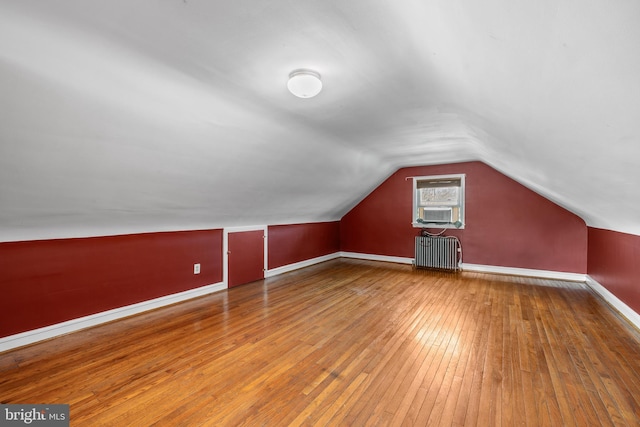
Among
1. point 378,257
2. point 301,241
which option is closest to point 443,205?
point 378,257

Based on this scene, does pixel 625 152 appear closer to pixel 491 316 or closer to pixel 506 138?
pixel 506 138

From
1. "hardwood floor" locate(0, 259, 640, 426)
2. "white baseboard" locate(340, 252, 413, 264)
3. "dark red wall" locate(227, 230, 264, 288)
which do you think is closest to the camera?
"hardwood floor" locate(0, 259, 640, 426)

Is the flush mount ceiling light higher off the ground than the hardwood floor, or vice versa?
the flush mount ceiling light

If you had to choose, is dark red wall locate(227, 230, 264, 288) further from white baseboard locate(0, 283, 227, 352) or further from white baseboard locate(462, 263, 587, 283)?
white baseboard locate(462, 263, 587, 283)

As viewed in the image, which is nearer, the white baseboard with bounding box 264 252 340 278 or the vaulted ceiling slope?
the vaulted ceiling slope

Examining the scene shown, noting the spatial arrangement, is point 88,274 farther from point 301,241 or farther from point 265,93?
point 301,241

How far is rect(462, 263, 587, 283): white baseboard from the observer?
4.71 m

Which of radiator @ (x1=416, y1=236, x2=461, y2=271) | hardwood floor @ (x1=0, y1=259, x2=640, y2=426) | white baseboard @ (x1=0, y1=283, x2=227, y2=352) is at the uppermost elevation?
radiator @ (x1=416, y1=236, x2=461, y2=271)

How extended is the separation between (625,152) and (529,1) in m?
1.13

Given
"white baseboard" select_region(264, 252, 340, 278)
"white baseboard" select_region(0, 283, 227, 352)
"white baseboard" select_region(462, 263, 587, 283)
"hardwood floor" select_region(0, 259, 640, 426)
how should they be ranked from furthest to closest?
"white baseboard" select_region(264, 252, 340, 278), "white baseboard" select_region(462, 263, 587, 283), "white baseboard" select_region(0, 283, 227, 352), "hardwood floor" select_region(0, 259, 640, 426)

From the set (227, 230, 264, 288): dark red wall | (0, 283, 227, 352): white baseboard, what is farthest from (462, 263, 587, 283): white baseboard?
(0, 283, 227, 352): white baseboard

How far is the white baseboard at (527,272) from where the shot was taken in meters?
4.71

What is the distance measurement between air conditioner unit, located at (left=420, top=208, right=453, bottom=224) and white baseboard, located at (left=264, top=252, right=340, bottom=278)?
2.26 metres

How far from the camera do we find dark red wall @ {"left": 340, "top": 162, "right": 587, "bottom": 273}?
4785 millimetres
